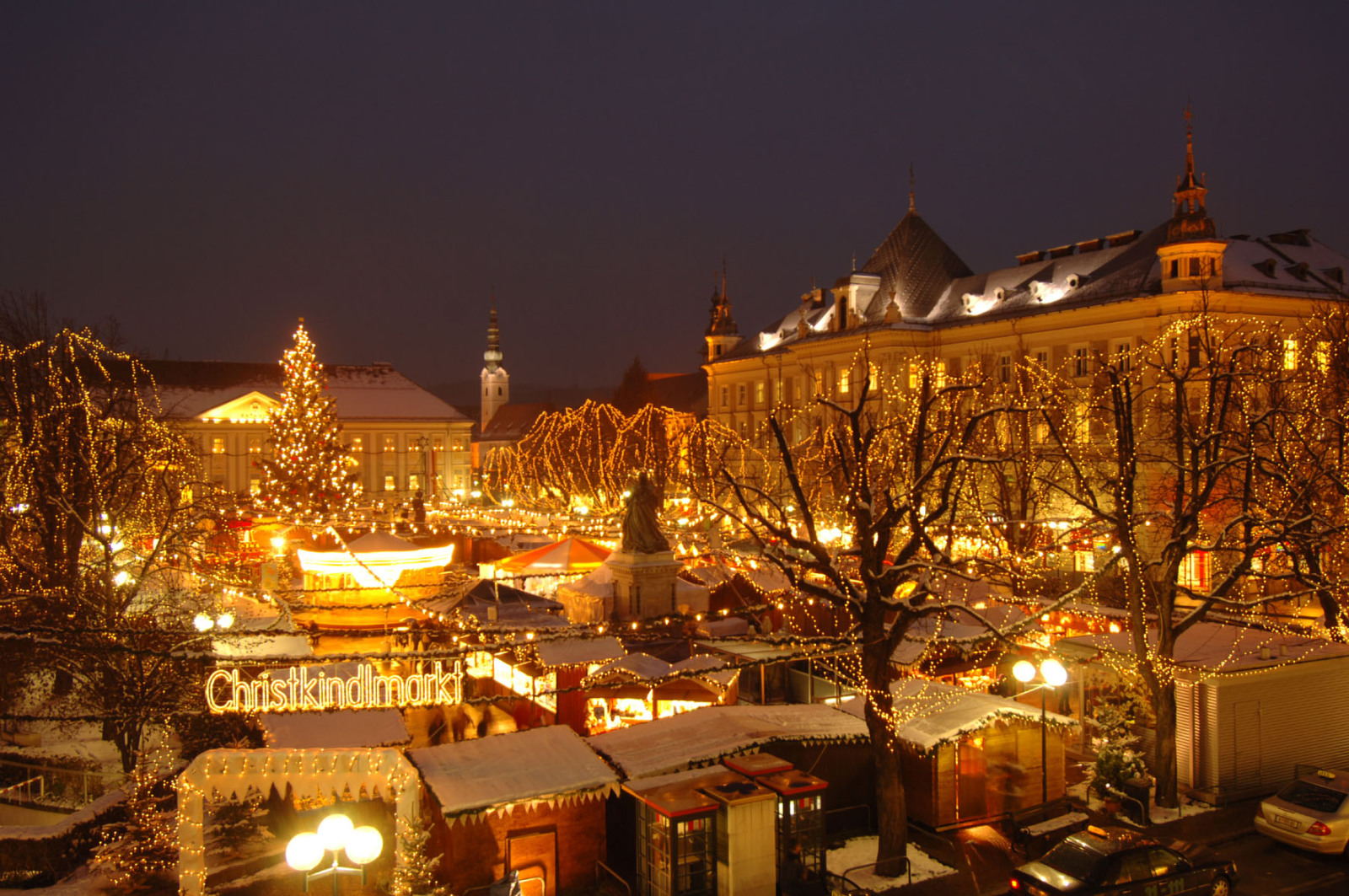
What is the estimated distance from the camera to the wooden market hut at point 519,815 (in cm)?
1030

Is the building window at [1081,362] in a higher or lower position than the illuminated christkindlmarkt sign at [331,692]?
higher

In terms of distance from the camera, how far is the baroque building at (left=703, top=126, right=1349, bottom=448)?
3127cm

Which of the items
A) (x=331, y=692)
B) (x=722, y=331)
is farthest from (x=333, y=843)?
(x=722, y=331)

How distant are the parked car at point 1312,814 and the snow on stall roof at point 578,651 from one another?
9.35 m

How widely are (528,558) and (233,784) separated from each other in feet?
43.8

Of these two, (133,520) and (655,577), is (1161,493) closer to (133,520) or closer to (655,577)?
(655,577)

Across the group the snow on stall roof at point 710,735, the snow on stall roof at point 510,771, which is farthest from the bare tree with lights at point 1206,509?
the snow on stall roof at point 510,771

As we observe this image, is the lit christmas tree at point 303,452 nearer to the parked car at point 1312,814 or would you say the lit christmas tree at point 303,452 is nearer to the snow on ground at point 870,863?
the snow on ground at point 870,863

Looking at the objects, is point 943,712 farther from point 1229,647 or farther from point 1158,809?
point 1229,647

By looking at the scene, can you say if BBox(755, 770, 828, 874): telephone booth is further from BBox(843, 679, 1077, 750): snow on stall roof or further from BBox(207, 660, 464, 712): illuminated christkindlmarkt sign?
BBox(207, 660, 464, 712): illuminated christkindlmarkt sign

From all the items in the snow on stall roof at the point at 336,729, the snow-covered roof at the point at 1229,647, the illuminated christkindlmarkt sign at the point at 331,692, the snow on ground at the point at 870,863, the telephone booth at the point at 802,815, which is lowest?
the snow on ground at the point at 870,863

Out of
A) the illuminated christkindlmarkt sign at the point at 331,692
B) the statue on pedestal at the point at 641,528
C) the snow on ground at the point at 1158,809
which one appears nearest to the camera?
the illuminated christkindlmarkt sign at the point at 331,692

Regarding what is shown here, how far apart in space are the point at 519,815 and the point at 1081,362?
30.7 metres

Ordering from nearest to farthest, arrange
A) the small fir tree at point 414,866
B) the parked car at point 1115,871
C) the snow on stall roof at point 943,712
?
the parked car at point 1115,871, the small fir tree at point 414,866, the snow on stall roof at point 943,712
